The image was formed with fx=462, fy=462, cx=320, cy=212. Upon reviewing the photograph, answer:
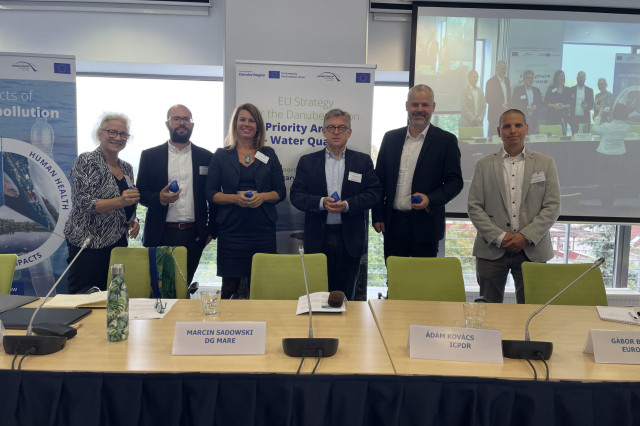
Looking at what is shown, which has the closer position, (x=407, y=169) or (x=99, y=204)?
(x=99, y=204)

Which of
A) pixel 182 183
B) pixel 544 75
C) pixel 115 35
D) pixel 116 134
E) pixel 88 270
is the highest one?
pixel 115 35

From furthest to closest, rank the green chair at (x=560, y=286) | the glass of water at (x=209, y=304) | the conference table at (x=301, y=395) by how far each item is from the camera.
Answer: the green chair at (x=560, y=286), the glass of water at (x=209, y=304), the conference table at (x=301, y=395)

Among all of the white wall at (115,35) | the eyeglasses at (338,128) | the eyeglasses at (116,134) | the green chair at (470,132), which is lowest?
the eyeglasses at (116,134)

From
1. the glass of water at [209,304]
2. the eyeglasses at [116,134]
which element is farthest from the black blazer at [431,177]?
the eyeglasses at [116,134]

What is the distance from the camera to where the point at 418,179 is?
11.6 ft

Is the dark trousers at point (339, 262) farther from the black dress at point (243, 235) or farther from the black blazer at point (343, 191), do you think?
the black dress at point (243, 235)

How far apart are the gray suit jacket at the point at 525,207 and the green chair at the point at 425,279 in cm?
57

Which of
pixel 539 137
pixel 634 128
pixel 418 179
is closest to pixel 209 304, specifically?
pixel 418 179

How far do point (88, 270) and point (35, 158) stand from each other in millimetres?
1483

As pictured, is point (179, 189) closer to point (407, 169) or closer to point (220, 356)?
point (407, 169)

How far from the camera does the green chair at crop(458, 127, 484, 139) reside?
4613mm

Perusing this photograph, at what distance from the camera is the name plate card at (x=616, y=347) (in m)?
1.65

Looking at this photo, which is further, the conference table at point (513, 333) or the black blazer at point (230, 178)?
the black blazer at point (230, 178)

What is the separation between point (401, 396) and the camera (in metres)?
1.50
